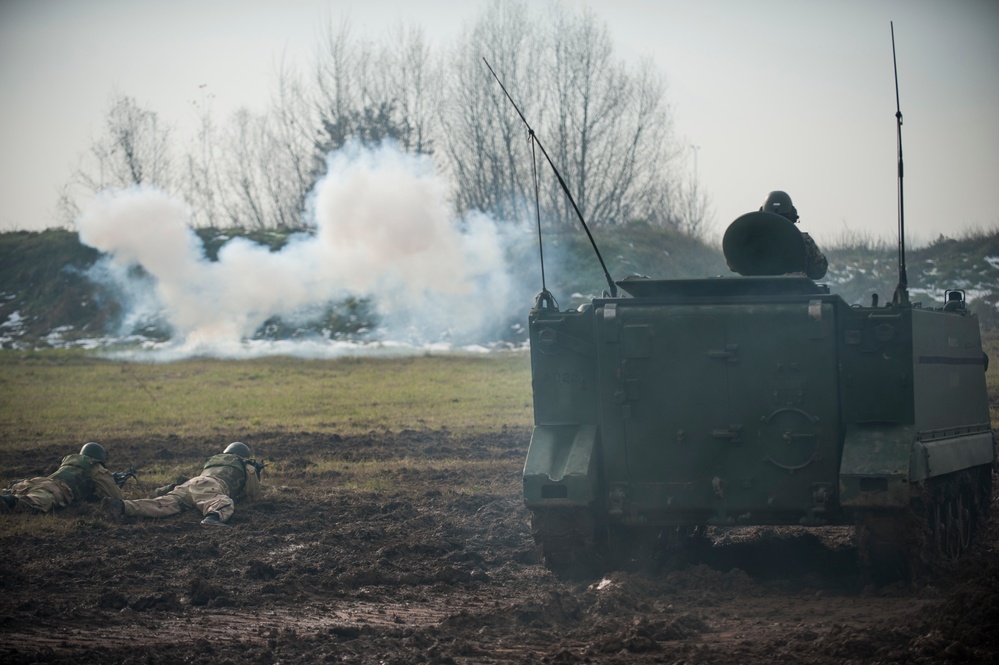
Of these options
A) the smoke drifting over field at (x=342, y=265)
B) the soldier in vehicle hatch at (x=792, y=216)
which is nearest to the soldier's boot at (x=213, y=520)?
the soldier in vehicle hatch at (x=792, y=216)

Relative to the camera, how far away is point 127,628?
7660 millimetres

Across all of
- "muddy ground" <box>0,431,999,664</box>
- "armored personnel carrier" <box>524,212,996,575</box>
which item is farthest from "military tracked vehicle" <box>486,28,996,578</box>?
"muddy ground" <box>0,431,999,664</box>

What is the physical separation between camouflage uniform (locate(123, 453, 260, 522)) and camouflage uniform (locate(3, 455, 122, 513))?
71cm

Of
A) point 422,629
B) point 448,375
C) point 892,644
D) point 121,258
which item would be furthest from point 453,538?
point 121,258

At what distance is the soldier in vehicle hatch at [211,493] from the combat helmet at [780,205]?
5879 mm

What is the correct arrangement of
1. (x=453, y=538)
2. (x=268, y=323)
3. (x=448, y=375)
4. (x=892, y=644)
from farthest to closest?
(x=268, y=323) → (x=448, y=375) → (x=453, y=538) → (x=892, y=644)

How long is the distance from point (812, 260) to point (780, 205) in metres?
0.77

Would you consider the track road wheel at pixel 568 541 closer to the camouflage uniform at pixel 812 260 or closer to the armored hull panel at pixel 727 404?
the armored hull panel at pixel 727 404

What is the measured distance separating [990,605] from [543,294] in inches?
153

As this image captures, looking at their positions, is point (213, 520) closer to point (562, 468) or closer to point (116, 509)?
point (116, 509)

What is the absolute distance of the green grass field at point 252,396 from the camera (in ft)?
66.9

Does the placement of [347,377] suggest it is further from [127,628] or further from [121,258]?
[127,628]

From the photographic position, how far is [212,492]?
1235cm

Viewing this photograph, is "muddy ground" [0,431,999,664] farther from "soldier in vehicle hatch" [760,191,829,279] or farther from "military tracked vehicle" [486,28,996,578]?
"soldier in vehicle hatch" [760,191,829,279]
